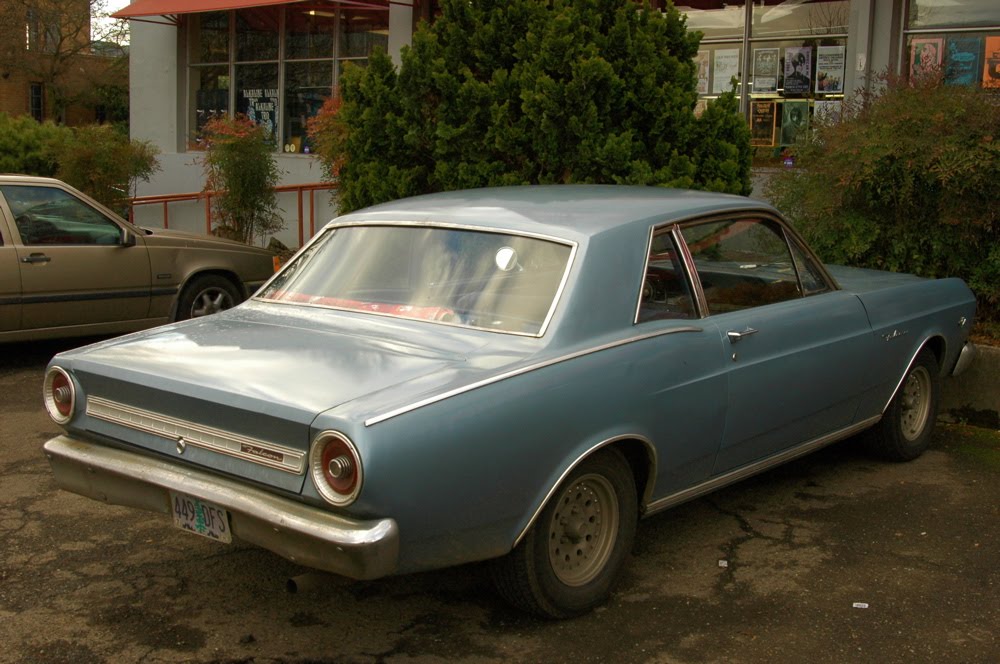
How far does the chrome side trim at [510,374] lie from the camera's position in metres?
3.54

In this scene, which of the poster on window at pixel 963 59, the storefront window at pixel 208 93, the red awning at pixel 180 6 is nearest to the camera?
the poster on window at pixel 963 59

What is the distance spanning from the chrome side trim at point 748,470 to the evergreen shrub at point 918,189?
2.28 metres

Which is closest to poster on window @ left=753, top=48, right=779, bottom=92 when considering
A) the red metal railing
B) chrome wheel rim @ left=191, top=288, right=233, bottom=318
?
the red metal railing

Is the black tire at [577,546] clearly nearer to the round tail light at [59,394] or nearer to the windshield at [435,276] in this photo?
the windshield at [435,276]

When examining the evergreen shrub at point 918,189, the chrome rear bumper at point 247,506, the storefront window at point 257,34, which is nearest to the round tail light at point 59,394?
the chrome rear bumper at point 247,506

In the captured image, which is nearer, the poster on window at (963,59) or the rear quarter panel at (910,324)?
the rear quarter panel at (910,324)

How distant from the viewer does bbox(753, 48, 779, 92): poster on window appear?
12.8 meters

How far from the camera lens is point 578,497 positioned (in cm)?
421

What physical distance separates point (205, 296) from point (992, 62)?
7941 millimetres

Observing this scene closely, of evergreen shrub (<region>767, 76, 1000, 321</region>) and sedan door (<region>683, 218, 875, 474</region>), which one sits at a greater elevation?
evergreen shrub (<region>767, 76, 1000, 321</region>)

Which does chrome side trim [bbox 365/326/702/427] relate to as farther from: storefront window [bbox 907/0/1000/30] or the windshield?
storefront window [bbox 907/0/1000/30]

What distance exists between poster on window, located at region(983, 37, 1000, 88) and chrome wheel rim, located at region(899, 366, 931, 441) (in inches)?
243

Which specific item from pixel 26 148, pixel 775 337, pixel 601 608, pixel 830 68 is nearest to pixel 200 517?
pixel 601 608

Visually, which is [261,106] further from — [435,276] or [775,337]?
[775,337]
